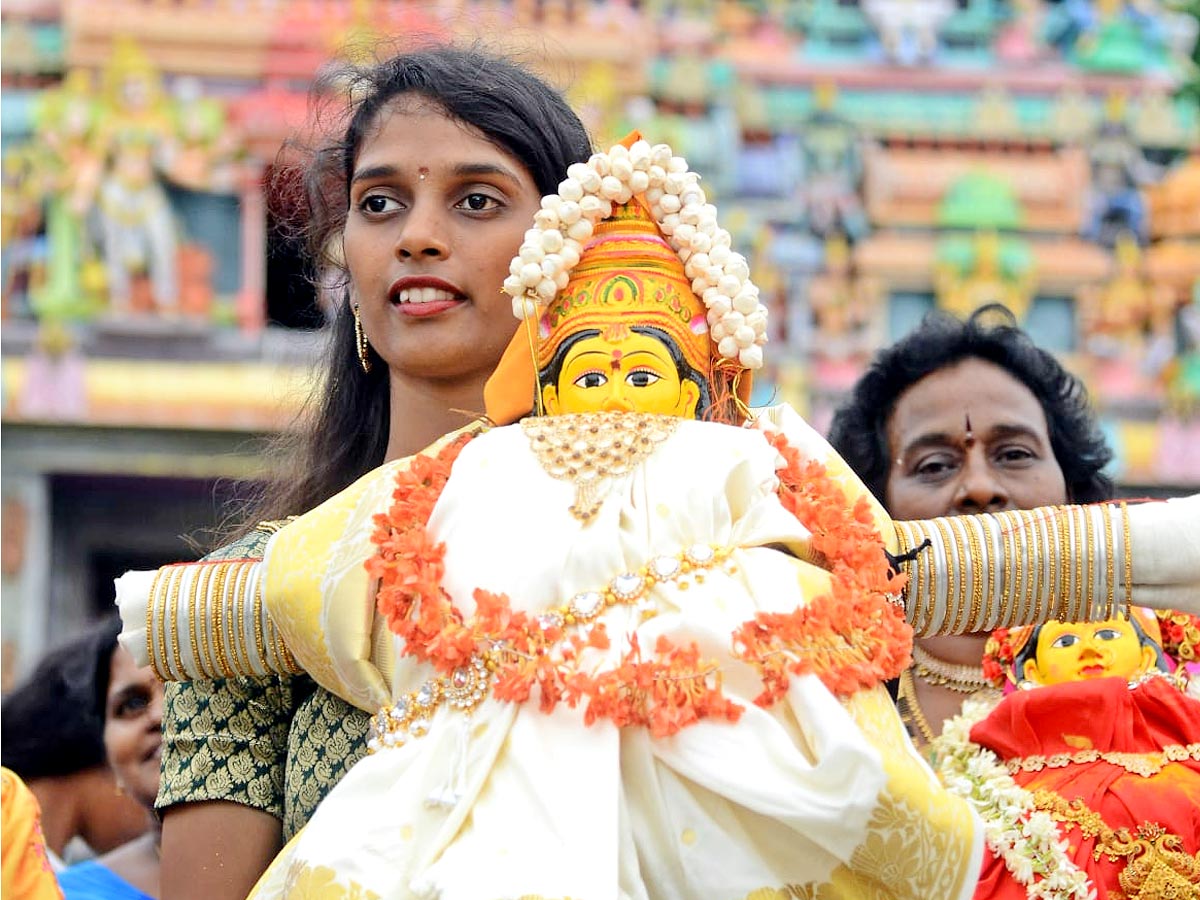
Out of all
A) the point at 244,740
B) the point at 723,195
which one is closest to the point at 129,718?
the point at 244,740

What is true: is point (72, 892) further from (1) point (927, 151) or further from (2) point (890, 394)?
(1) point (927, 151)

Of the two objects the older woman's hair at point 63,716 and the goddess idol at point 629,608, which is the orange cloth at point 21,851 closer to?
the goddess idol at point 629,608

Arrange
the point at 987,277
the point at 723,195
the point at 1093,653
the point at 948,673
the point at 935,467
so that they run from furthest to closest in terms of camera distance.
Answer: the point at 987,277 < the point at 723,195 < the point at 935,467 < the point at 948,673 < the point at 1093,653

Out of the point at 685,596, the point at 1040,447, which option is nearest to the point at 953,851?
the point at 685,596

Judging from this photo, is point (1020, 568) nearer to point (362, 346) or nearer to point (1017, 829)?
point (1017, 829)

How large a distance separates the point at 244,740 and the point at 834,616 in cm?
83

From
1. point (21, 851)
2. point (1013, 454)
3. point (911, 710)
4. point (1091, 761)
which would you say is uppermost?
point (1013, 454)

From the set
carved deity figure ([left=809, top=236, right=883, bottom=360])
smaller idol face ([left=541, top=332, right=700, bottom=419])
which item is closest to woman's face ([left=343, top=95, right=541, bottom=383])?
smaller idol face ([left=541, top=332, right=700, bottom=419])

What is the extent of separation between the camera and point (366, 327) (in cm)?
268

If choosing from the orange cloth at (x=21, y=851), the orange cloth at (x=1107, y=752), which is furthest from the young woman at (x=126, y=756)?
the orange cloth at (x=1107, y=752)

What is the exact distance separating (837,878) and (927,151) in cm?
829

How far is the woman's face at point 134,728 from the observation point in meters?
4.20

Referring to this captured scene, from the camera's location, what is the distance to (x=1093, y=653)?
9.81 ft

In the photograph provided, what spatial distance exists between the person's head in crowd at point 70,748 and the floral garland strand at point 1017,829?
2066 millimetres
